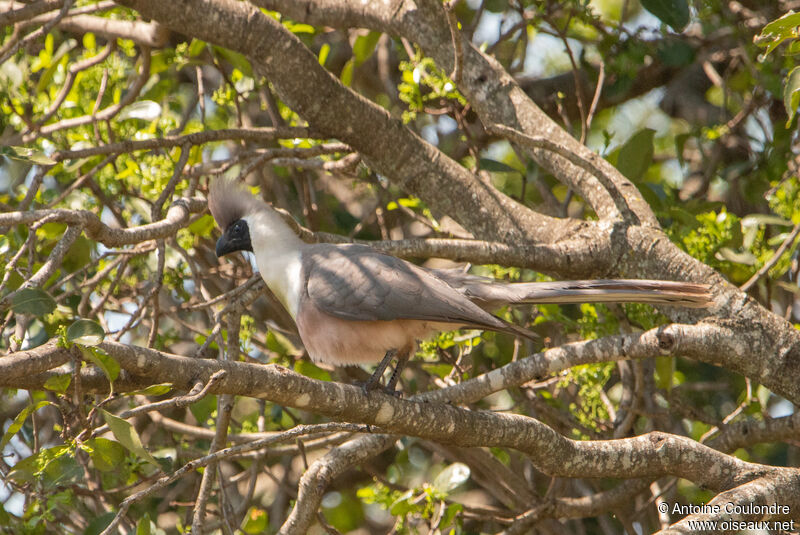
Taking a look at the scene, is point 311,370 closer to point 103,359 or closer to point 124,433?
point 124,433

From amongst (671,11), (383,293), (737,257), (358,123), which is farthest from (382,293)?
(671,11)

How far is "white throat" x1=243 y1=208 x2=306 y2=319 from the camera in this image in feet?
11.8

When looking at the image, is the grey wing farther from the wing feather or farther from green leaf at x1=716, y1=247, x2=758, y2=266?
green leaf at x1=716, y1=247, x2=758, y2=266

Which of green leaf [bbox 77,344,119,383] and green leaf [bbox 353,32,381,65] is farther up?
green leaf [bbox 353,32,381,65]

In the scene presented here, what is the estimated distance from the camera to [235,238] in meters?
3.90

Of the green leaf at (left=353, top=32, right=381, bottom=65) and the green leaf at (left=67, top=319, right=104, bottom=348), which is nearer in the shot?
the green leaf at (left=67, top=319, right=104, bottom=348)

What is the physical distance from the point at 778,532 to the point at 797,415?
0.48m

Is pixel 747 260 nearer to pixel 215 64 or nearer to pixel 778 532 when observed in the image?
pixel 778 532

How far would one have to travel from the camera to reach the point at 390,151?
12.6ft

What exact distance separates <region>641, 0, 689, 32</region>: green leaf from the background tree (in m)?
0.01

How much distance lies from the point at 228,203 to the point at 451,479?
1672 millimetres

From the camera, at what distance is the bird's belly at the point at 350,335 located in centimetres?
338

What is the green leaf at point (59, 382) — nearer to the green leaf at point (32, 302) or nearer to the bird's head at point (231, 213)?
the green leaf at point (32, 302)

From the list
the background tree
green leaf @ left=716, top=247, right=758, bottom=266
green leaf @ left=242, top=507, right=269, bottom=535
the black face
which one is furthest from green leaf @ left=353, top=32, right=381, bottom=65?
green leaf @ left=242, top=507, right=269, bottom=535
